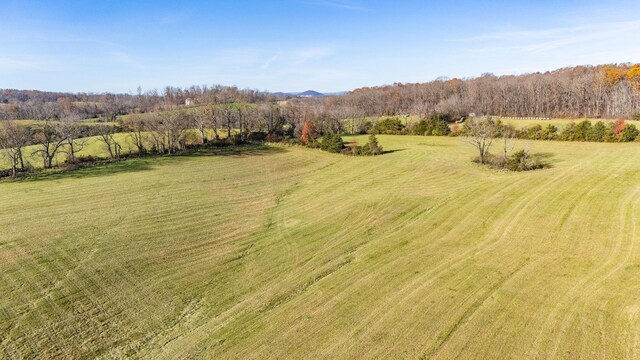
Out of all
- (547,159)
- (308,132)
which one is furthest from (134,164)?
(547,159)

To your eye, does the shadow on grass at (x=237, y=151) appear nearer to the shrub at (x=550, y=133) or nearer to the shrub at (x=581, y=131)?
the shrub at (x=550, y=133)

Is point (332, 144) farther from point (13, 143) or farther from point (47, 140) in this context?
point (13, 143)

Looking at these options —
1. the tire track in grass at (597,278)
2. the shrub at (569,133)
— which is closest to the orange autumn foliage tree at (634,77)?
the shrub at (569,133)

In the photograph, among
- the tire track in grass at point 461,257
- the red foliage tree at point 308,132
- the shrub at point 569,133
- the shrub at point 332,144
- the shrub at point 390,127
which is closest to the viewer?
the tire track in grass at point 461,257

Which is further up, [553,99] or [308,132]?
[553,99]

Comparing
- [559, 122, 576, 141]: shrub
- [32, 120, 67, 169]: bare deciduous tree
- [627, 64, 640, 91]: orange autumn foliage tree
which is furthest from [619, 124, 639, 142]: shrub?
[32, 120, 67, 169]: bare deciduous tree

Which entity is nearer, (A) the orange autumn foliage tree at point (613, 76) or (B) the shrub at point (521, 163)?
(B) the shrub at point (521, 163)

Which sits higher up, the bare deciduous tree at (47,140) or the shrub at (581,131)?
the bare deciduous tree at (47,140)

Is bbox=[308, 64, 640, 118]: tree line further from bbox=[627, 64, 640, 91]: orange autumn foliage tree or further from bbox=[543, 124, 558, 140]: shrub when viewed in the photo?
bbox=[543, 124, 558, 140]: shrub
